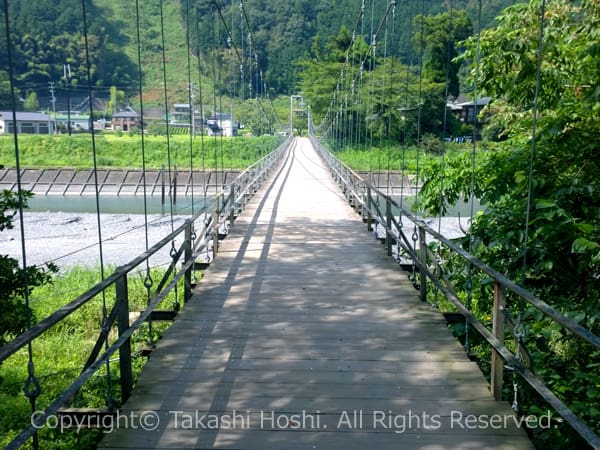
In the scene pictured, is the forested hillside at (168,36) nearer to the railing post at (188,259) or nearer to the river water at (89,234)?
the railing post at (188,259)

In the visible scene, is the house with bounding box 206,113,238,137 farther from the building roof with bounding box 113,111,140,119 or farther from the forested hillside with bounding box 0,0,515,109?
the building roof with bounding box 113,111,140,119

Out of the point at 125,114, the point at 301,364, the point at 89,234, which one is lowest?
the point at 89,234

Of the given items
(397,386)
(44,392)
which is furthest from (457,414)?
(44,392)

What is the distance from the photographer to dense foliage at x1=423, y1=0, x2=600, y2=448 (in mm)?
3299

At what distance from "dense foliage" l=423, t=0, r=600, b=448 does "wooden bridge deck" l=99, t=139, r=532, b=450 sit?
0.50 metres

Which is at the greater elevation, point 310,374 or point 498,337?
point 498,337

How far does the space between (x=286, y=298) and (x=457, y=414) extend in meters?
2.18

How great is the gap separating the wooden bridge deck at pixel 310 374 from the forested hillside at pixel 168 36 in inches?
109

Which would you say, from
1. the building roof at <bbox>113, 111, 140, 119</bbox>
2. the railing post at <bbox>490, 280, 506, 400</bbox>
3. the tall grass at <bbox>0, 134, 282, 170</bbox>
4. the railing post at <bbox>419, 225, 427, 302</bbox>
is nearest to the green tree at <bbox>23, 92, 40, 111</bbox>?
the railing post at <bbox>419, 225, 427, 302</bbox>

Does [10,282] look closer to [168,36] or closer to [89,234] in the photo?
[89,234]

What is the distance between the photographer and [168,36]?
48.4 metres

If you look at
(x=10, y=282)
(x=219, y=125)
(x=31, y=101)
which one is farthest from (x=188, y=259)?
(x=219, y=125)

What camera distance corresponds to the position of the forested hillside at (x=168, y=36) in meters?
11.2

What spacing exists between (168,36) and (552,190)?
159 ft
